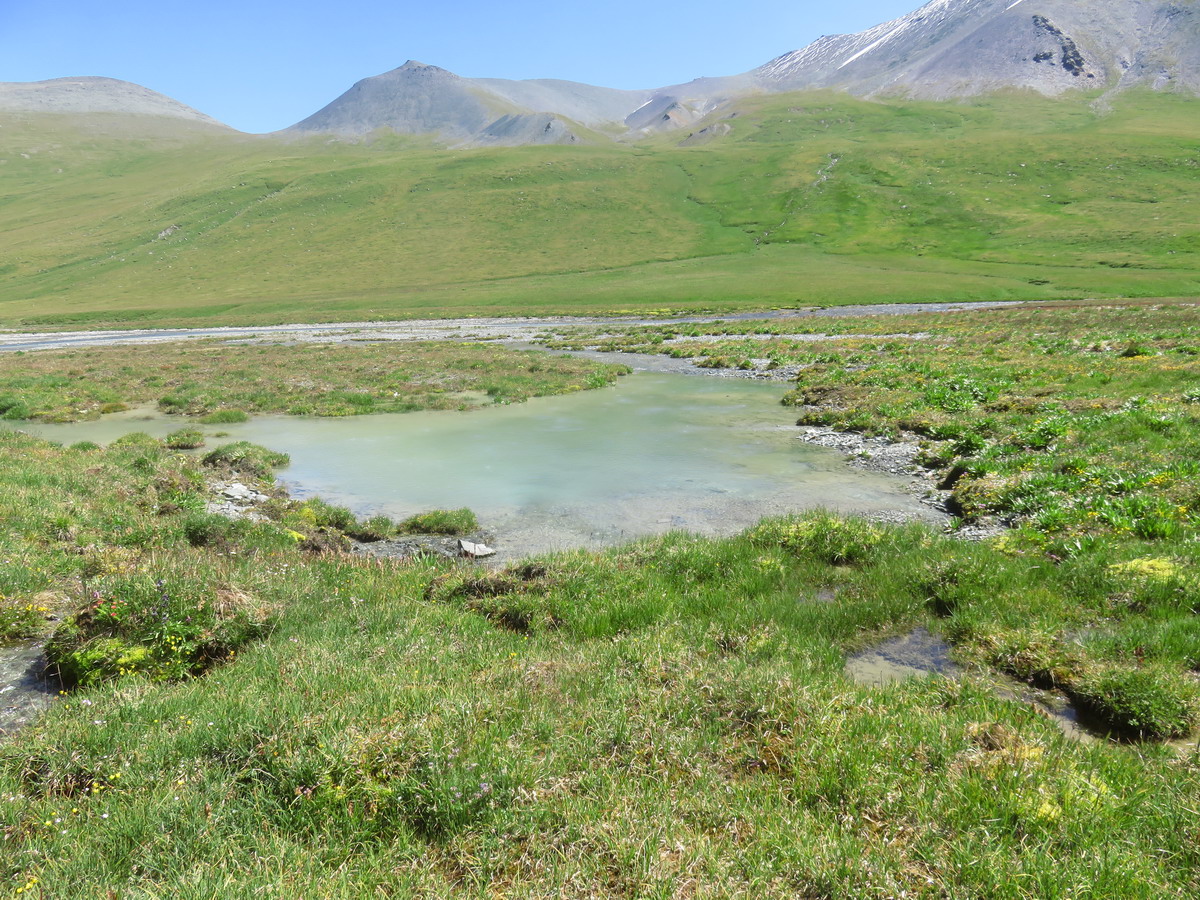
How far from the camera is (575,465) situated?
21.4 metres

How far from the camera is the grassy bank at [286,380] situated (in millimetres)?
33875

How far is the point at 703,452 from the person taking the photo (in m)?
22.4

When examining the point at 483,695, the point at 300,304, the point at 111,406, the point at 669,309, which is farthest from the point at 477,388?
the point at 300,304

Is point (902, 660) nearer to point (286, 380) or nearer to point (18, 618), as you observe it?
point (18, 618)

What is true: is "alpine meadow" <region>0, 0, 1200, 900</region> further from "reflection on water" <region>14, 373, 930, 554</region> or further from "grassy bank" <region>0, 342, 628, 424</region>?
"grassy bank" <region>0, 342, 628, 424</region>

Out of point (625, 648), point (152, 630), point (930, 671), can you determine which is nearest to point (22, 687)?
point (152, 630)

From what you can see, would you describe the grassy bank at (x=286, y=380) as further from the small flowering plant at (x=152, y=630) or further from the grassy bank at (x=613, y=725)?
the small flowering plant at (x=152, y=630)

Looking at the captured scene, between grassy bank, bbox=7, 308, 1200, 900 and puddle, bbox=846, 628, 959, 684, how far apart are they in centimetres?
23

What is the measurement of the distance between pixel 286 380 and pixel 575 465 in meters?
28.8

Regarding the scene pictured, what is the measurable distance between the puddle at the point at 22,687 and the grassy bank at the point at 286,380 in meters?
25.4

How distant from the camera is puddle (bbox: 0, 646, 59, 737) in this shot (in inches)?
245

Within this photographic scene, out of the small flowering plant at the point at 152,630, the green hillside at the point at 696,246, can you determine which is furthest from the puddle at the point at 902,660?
the green hillside at the point at 696,246

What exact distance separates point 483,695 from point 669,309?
93.0 m

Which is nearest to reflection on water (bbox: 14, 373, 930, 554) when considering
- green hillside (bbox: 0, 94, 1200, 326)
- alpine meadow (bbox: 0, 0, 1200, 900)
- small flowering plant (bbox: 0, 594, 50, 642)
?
alpine meadow (bbox: 0, 0, 1200, 900)
